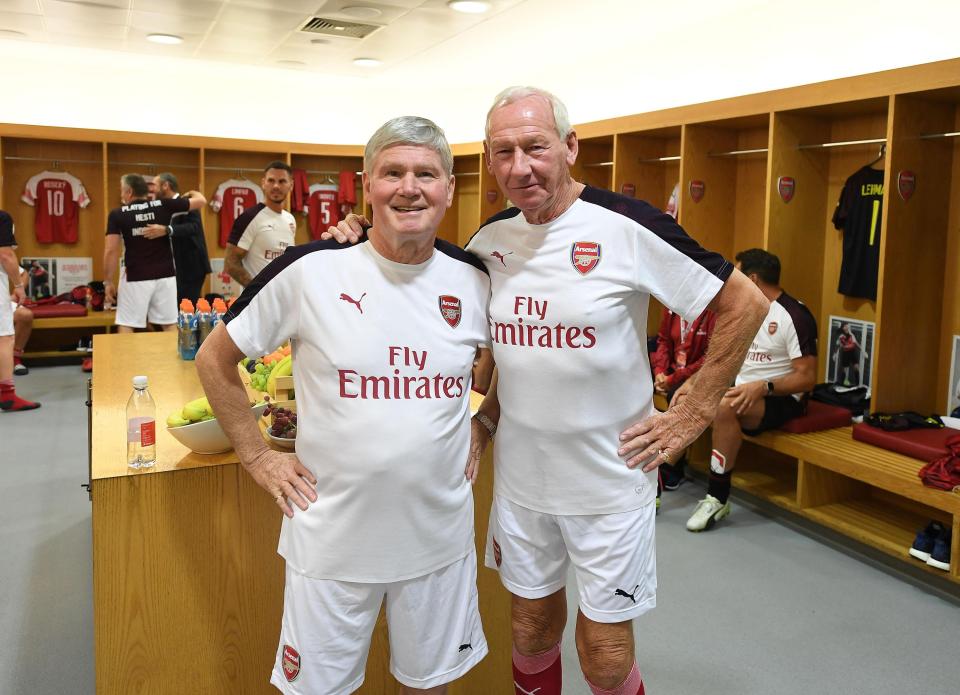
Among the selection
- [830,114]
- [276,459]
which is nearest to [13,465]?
[276,459]

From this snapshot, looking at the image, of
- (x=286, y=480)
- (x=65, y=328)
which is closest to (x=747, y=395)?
(x=286, y=480)

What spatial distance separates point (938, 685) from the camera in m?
2.75

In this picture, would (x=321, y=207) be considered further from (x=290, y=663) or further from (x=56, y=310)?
(x=290, y=663)

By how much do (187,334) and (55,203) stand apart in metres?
6.01

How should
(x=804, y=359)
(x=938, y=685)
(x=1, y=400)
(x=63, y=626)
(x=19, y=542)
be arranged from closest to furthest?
(x=938, y=685), (x=63, y=626), (x=19, y=542), (x=804, y=359), (x=1, y=400)

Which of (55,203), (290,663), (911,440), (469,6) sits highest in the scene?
(469,6)

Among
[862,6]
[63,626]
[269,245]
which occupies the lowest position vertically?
[63,626]

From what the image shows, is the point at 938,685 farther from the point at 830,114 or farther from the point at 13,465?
the point at 13,465

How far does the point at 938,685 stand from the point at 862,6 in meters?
4.11

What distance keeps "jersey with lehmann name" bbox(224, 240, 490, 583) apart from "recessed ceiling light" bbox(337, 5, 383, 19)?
5048mm

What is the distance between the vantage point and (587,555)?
191cm

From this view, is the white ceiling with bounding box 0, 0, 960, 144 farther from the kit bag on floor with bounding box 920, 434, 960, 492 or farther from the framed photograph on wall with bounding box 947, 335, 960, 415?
the kit bag on floor with bounding box 920, 434, 960, 492

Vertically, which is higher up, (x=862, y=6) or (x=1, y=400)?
(x=862, y=6)

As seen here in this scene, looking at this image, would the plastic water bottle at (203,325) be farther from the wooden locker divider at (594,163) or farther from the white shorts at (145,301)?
the wooden locker divider at (594,163)
